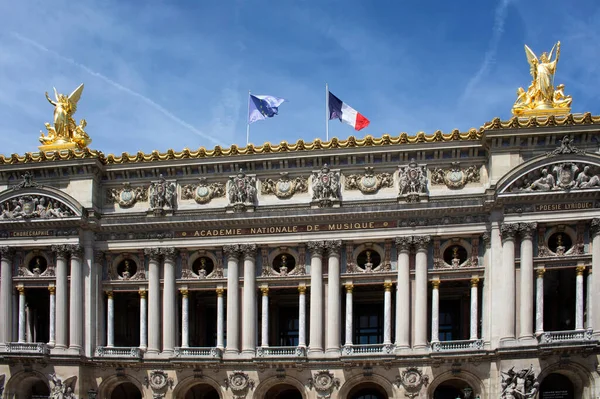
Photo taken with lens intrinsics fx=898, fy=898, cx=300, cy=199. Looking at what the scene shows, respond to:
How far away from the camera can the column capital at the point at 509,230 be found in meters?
45.9

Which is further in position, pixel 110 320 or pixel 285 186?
pixel 110 320

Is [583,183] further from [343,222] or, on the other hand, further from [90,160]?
[90,160]

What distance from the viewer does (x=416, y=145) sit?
48.8 metres

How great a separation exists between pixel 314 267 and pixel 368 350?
5353 millimetres

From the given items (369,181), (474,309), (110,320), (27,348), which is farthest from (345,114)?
(27,348)

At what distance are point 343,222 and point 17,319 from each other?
1960 cm

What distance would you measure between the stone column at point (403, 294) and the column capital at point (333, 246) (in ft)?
10.5

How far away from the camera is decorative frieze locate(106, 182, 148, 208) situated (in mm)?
52094

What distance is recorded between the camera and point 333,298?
4850cm

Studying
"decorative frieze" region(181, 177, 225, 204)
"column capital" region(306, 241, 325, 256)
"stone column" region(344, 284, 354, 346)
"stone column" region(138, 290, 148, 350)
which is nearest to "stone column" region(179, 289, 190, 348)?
"stone column" region(138, 290, 148, 350)

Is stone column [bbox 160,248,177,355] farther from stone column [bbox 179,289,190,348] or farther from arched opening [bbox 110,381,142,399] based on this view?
arched opening [bbox 110,381,142,399]

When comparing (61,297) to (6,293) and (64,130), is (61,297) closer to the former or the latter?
(6,293)

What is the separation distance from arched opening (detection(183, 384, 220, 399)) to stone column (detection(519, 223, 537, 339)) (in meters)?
18.4

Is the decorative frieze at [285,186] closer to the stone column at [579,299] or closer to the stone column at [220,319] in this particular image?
the stone column at [220,319]
